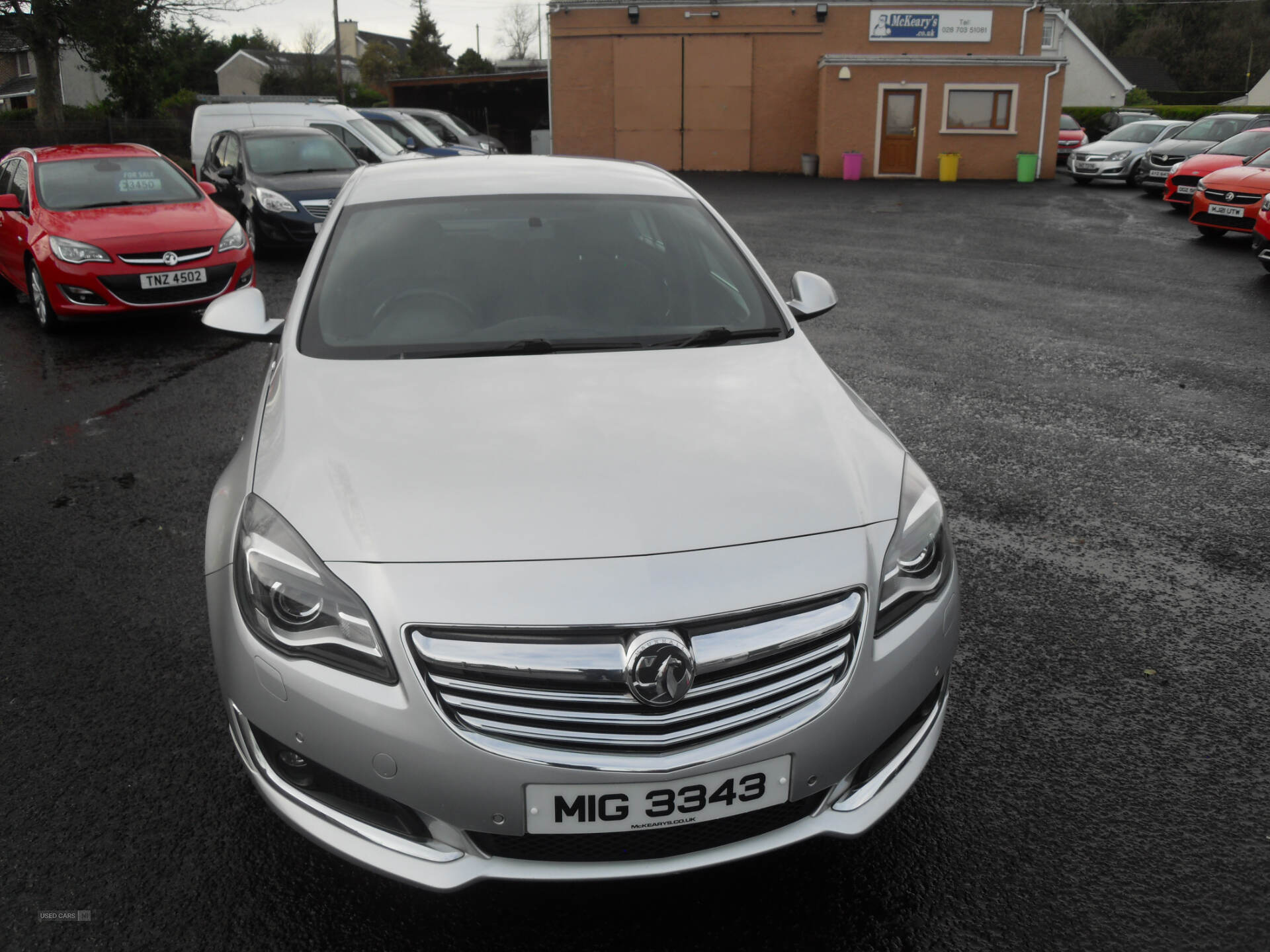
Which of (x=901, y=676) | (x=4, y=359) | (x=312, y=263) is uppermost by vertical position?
(x=312, y=263)

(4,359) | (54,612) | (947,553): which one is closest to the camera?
(947,553)

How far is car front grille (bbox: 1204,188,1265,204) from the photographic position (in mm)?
13852

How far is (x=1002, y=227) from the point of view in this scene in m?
17.0

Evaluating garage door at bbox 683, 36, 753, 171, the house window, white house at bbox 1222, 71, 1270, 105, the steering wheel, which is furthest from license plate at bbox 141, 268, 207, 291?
white house at bbox 1222, 71, 1270, 105

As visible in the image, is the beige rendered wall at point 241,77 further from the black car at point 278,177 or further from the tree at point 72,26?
the black car at point 278,177

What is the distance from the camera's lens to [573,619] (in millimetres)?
2111

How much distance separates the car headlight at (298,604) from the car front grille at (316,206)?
10970 millimetres

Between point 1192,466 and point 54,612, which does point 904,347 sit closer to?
point 1192,466

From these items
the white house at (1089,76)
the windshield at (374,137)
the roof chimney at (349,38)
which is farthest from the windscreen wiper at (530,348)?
the roof chimney at (349,38)

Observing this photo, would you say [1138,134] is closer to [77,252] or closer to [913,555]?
[77,252]

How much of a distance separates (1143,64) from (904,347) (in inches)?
2882

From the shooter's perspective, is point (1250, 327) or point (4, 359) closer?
point (4, 359)

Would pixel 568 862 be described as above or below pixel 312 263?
below

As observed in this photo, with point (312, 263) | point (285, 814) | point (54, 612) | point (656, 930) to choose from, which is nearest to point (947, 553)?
point (656, 930)
